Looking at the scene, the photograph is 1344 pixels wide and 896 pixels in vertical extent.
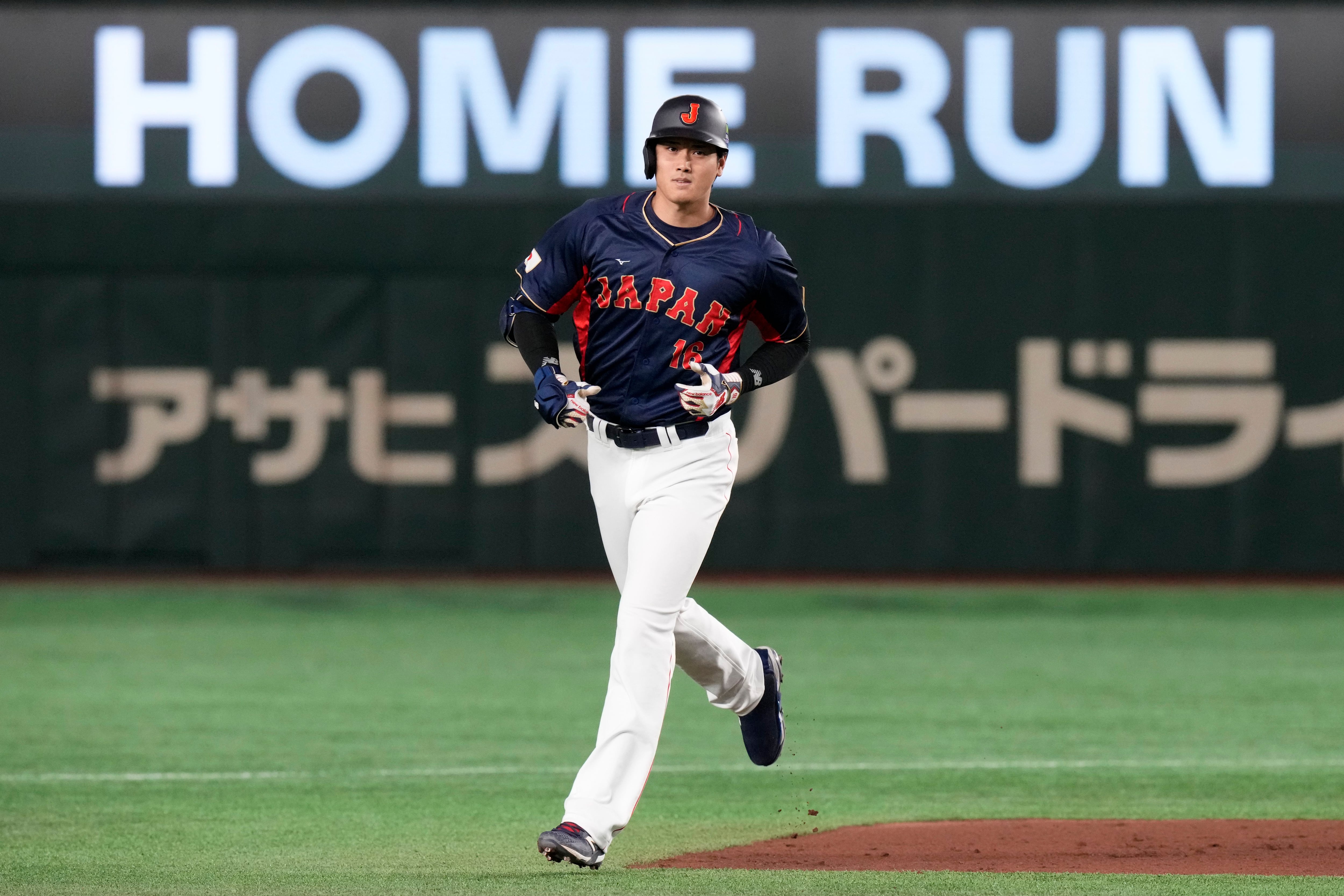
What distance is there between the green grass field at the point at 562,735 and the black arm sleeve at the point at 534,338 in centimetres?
141

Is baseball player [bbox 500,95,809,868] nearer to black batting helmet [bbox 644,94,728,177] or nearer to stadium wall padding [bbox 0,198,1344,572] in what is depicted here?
black batting helmet [bbox 644,94,728,177]

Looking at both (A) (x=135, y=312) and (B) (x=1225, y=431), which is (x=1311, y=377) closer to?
(B) (x=1225, y=431)

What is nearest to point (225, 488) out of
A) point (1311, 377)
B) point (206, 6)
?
point (206, 6)

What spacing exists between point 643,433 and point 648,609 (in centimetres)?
49

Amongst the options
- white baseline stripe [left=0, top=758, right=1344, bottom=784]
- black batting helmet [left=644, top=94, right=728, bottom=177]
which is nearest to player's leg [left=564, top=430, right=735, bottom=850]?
Result: black batting helmet [left=644, top=94, right=728, bottom=177]

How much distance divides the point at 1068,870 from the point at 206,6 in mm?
11295

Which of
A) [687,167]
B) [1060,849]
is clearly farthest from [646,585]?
[1060,849]

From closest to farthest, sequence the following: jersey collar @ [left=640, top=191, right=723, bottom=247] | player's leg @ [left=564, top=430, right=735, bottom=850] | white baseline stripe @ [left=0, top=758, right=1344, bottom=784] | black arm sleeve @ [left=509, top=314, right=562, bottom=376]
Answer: player's leg @ [left=564, top=430, right=735, bottom=850] < jersey collar @ [left=640, top=191, right=723, bottom=247] < black arm sleeve @ [left=509, top=314, right=562, bottom=376] < white baseline stripe @ [left=0, top=758, right=1344, bottom=784]

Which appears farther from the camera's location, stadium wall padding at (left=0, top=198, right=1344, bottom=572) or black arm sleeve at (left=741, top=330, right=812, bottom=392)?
stadium wall padding at (left=0, top=198, right=1344, bottom=572)

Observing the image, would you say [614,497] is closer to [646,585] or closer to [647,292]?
[646,585]

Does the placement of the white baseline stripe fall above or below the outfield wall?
below

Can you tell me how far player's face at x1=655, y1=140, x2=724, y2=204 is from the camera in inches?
224

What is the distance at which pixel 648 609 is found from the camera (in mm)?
5582

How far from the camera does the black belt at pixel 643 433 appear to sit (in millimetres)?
5711
